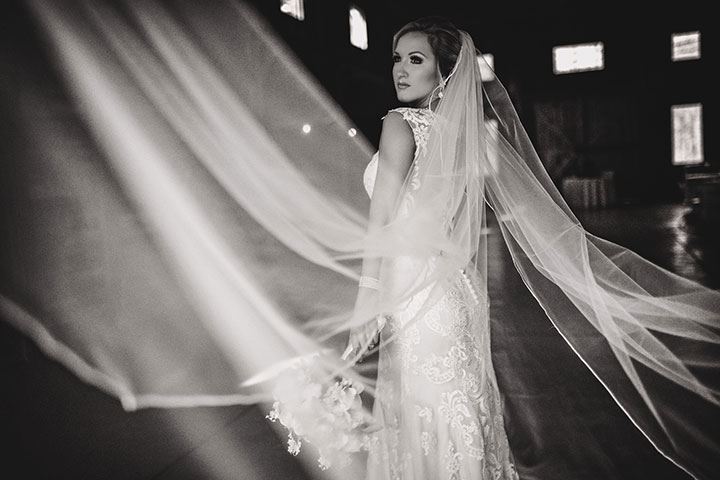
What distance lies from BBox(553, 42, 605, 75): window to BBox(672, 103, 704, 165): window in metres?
2.07

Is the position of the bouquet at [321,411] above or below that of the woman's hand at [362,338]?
below

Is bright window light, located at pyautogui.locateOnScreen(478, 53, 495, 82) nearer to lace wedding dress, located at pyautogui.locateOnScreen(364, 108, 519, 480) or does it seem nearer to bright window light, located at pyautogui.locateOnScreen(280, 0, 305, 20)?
lace wedding dress, located at pyautogui.locateOnScreen(364, 108, 519, 480)

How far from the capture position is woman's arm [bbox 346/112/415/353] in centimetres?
160

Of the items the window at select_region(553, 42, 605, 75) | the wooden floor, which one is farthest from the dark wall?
the wooden floor

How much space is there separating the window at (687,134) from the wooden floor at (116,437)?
12.7m

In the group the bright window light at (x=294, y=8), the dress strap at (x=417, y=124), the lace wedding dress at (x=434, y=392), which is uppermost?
the bright window light at (x=294, y=8)

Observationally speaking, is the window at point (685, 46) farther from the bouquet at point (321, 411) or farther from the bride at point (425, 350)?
the bouquet at point (321, 411)

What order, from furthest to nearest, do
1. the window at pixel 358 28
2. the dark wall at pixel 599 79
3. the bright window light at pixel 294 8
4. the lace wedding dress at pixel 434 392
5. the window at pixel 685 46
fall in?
the window at pixel 685 46, the dark wall at pixel 599 79, the window at pixel 358 28, the bright window light at pixel 294 8, the lace wedding dress at pixel 434 392

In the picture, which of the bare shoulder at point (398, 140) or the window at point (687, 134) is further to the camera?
the window at point (687, 134)

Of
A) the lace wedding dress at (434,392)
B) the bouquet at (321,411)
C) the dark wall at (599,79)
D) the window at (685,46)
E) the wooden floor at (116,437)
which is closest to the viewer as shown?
the bouquet at (321,411)

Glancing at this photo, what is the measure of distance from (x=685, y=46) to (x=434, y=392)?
50.6 ft

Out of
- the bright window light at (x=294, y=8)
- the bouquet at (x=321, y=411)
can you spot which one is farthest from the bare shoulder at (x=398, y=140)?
the bright window light at (x=294, y=8)

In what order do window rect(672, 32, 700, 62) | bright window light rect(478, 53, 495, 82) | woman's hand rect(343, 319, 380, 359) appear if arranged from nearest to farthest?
woman's hand rect(343, 319, 380, 359)
bright window light rect(478, 53, 495, 82)
window rect(672, 32, 700, 62)

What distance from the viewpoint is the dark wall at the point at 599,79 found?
1412 cm
